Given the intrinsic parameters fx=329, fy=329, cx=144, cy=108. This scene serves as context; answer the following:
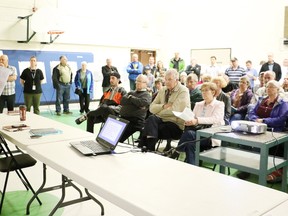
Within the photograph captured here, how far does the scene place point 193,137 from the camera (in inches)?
140

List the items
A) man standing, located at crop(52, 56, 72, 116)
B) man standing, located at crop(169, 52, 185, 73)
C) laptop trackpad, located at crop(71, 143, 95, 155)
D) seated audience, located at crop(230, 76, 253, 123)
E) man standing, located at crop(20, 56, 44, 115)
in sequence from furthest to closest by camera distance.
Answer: man standing, located at crop(169, 52, 185, 73) → man standing, located at crop(52, 56, 72, 116) → man standing, located at crop(20, 56, 44, 115) → seated audience, located at crop(230, 76, 253, 123) → laptop trackpad, located at crop(71, 143, 95, 155)

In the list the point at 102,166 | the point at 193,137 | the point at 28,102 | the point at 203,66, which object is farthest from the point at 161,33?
the point at 102,166

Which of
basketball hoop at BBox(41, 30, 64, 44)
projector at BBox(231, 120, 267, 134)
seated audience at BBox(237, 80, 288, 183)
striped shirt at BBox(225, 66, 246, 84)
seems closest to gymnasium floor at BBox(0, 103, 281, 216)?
seated audience at BBox(237, 80, 288, 183)

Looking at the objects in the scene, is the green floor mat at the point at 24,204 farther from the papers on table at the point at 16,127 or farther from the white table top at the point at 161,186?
the white table top at the point at 161,186

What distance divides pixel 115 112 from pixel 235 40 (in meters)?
6.49

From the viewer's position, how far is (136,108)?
4.38m

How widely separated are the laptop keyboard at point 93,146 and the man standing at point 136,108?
192 cm

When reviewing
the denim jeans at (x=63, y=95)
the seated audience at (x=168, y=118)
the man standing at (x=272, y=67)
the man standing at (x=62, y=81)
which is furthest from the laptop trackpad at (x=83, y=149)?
the man standing at (x=272, y=67)

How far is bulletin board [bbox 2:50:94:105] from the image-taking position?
8.66 metres

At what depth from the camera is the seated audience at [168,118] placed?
392 cm

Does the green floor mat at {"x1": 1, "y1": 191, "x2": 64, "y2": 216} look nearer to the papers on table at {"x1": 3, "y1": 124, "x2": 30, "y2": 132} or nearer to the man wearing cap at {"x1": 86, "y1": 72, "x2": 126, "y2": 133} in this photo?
the papers on table at {"x1": 3, "y1": 124, "x2": 30, "y2": 132}

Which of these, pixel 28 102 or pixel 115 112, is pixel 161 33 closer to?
pixel 28 102

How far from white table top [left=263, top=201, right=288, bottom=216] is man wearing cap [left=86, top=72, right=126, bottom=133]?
3.52 m

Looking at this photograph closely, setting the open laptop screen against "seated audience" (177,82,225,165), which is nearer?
the open laptop screen
